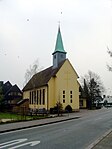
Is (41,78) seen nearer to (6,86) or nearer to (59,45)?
(59,45)

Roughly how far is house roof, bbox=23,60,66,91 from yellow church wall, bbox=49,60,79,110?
109 centimetres

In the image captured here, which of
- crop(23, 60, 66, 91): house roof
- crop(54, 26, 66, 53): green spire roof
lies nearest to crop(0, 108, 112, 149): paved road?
crop(23, 60, 66, 91): house roof

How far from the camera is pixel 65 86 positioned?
52688mm

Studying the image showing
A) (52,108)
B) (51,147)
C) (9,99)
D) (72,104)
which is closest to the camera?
(51,147)

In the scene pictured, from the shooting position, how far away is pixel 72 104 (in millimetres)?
53094

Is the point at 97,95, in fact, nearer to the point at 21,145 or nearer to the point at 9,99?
the point at 9,99

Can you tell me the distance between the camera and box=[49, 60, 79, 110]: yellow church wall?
169 ft

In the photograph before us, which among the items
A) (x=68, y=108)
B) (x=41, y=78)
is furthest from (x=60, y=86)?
(x=41, y=78)

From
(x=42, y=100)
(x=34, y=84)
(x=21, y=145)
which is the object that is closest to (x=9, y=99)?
(x=34, y=84)

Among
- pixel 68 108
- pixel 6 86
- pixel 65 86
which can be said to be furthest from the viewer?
pixel 6 86

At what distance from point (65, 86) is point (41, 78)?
8.32m

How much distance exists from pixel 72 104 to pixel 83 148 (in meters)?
42.1

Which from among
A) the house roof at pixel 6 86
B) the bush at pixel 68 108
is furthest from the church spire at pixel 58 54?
the house roof at pixel 6 86

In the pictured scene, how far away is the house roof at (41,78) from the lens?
175 feet
